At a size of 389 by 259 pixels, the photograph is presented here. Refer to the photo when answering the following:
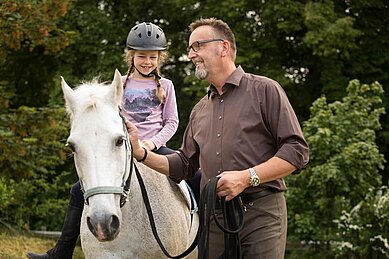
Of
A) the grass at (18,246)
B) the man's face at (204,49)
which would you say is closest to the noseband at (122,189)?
the man's face at (204,49)

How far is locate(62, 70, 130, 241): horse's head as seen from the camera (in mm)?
3988

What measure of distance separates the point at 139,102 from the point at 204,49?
3.34 feet

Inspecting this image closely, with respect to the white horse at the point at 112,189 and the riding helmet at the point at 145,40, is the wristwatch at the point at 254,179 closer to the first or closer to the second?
the white horse at the point at 112,189

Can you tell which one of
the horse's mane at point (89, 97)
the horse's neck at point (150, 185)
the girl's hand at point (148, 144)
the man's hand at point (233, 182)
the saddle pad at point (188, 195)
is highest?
the horse's mane at point (89, 97)

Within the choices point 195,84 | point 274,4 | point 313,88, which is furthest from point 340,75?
point 195,84

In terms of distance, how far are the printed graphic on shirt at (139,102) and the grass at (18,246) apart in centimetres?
471

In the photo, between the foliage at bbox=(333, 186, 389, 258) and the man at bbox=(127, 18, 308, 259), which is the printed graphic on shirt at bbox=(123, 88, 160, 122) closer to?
the man at bbox=(127, 18, 308, 259)

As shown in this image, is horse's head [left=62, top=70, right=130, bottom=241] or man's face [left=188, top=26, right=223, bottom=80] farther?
man's face [left=188, top=26, right=223, bottom=80]

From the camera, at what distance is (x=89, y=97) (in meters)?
4.36

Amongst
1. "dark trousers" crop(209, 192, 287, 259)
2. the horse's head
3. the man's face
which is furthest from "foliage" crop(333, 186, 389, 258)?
the horse's head

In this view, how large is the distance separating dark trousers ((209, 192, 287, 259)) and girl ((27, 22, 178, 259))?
42.6 inches

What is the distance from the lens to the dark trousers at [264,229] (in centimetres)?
445

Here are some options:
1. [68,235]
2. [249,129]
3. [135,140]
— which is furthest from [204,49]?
[68,235]

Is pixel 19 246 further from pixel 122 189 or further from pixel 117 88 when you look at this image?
pixel 122 189
